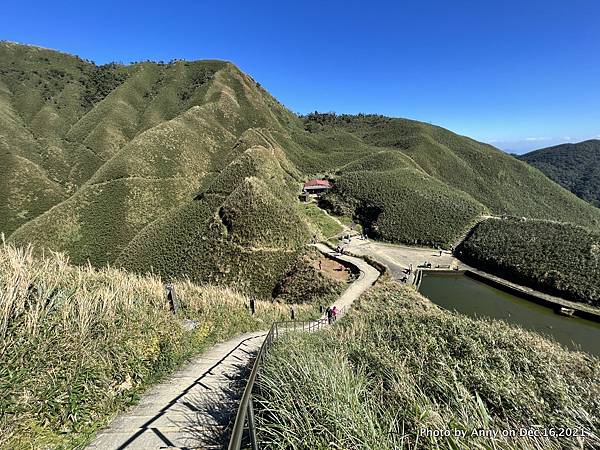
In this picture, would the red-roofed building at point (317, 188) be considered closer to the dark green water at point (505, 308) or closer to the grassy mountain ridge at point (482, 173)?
the grassy mountain ridge at point (482, 173)

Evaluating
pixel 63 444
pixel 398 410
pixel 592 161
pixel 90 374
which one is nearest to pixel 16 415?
pixel 63 444

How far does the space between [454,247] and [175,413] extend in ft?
130

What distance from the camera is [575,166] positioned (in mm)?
152750

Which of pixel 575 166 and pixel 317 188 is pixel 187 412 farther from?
pixel 575 166

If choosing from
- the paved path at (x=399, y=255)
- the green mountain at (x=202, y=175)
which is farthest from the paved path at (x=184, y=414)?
the paved path at (x=399, y=255)

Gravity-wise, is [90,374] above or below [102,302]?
below

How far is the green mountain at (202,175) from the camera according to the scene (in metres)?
34.3

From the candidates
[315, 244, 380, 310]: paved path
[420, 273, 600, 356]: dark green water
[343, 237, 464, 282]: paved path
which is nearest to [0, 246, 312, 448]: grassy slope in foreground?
[315, 244, 380, 310]: paved path

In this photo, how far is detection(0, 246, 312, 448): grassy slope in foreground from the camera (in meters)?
3.59

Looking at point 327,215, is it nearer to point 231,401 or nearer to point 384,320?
point 384,320

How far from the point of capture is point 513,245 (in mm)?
A: 32500

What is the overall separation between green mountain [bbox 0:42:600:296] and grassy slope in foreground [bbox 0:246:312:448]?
12671 mm

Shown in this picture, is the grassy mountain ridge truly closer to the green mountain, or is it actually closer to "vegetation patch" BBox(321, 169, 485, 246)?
the green mountain

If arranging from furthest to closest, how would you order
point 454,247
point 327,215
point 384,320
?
point 327,215
point 454,247
point 384,320
